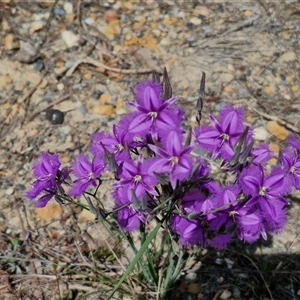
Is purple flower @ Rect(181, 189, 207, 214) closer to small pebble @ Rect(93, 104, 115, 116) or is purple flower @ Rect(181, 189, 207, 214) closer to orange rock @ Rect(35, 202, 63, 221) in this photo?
orange rock @ Rect(35, 202, 63, 221)

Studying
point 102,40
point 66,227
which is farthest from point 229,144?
point 102,40

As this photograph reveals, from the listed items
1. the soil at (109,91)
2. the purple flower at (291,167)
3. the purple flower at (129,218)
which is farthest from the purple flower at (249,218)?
the soil at (109,91)

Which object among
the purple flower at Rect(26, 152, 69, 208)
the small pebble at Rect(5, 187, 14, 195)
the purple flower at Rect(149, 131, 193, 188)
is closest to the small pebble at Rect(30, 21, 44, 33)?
the small pebble at Rect(5, 187, 14, 195)

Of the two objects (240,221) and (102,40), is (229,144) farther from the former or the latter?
(102,40)

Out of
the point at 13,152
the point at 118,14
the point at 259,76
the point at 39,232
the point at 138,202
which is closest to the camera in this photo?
the point at 138,202

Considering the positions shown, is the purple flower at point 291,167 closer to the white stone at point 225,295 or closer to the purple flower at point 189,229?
the purple flower at point 189,229

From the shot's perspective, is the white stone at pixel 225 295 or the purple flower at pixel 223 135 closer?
the purple flower at pixel 223 135

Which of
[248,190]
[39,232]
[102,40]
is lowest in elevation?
[39,232]
